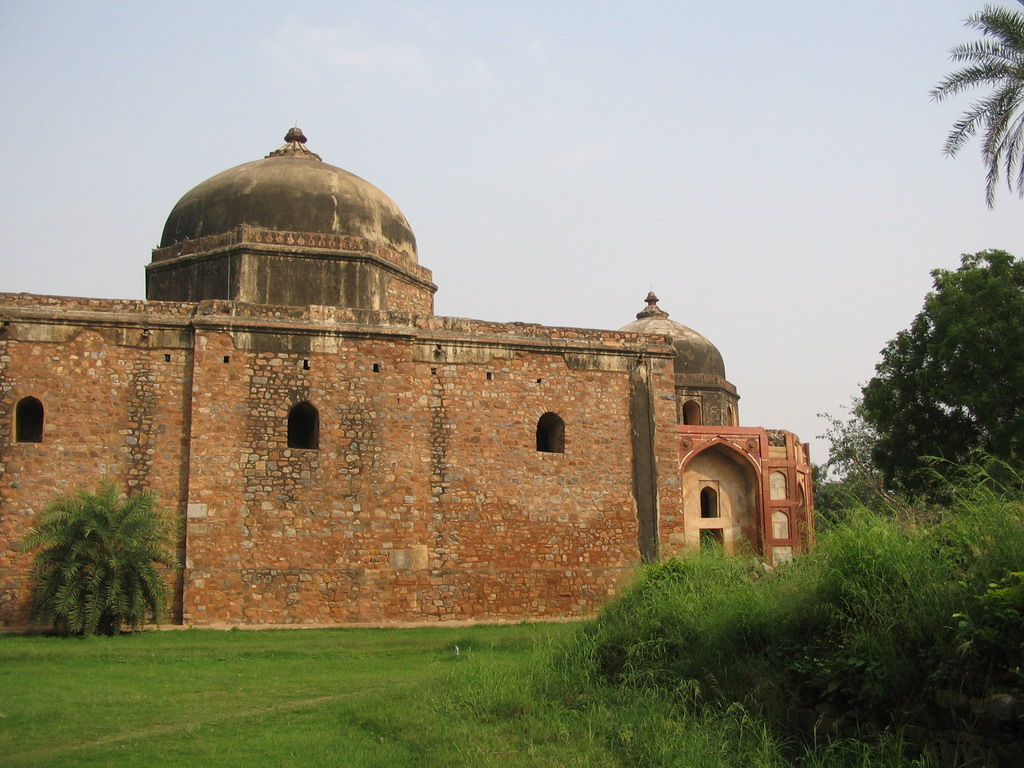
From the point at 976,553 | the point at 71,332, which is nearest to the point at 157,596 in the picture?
the point at 71,332

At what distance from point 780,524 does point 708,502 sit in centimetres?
141

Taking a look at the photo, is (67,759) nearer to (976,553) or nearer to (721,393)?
(976,553)

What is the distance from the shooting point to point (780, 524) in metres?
20.0

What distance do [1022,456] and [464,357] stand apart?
29.3 feet

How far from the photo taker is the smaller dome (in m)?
23.2

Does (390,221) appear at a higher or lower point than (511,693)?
higher

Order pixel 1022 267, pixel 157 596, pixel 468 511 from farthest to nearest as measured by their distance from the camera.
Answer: pixel 1022 267, pixel 468 511, pixel 157 596

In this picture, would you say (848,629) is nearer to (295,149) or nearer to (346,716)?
(346,716)

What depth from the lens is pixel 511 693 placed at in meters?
8.35

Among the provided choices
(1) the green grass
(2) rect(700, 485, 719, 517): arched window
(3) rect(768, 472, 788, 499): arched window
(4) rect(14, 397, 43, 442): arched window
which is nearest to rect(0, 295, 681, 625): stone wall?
(4) rect(14, 397, 43, 442): arched window

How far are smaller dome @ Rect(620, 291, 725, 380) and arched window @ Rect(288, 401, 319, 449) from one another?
30.0 feet

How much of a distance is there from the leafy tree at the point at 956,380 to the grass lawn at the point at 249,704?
30.8 feet

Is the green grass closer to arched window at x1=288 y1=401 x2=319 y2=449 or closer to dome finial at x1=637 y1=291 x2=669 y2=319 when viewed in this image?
arched window at x1=288 y1=401 x2=319 y2=449

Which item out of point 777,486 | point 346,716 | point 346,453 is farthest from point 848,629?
point 777,486
